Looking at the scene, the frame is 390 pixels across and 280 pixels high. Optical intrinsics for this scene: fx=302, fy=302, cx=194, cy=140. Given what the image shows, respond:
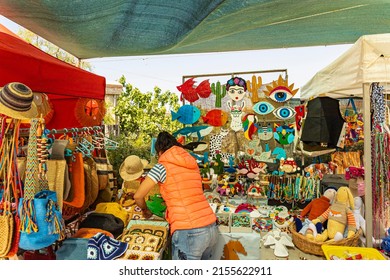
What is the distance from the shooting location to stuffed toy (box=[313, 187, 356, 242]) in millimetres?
2383

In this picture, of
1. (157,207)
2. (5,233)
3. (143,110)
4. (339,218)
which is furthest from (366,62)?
(143,110)

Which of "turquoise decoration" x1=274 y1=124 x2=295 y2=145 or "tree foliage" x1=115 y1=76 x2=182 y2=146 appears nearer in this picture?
"turquoise decoration" x1=274 y1=124 x2=295 y2=145

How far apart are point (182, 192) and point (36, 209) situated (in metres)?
0.80

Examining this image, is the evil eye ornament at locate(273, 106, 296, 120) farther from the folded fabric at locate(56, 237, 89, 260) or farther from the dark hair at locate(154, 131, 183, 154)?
the folded fabric at locate(56, 237, 89, 260)

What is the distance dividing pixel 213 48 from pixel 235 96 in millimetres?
774

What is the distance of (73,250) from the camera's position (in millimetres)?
2035

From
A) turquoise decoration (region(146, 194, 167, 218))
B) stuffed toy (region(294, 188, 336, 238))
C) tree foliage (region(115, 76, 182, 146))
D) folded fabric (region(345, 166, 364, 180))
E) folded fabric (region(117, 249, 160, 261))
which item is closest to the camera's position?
folded fabric (region(117, 249, 160, 261))

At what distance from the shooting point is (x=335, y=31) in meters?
3.21

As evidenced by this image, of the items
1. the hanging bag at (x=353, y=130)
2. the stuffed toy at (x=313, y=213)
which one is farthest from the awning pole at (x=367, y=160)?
the hanging bag at (x=353, y=130)

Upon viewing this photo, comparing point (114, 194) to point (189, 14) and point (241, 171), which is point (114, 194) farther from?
point (189, 14)

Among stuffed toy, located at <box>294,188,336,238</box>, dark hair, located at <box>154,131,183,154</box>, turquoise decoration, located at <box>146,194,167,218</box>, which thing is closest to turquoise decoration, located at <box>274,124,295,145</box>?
stuffed toy, located at <box>294,188,336,238</box>

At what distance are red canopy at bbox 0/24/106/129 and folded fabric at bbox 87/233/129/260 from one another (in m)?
1.17

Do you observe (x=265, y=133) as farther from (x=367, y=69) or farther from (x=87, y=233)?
(x=87, y=233)

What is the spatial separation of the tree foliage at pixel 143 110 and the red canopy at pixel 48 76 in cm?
497
